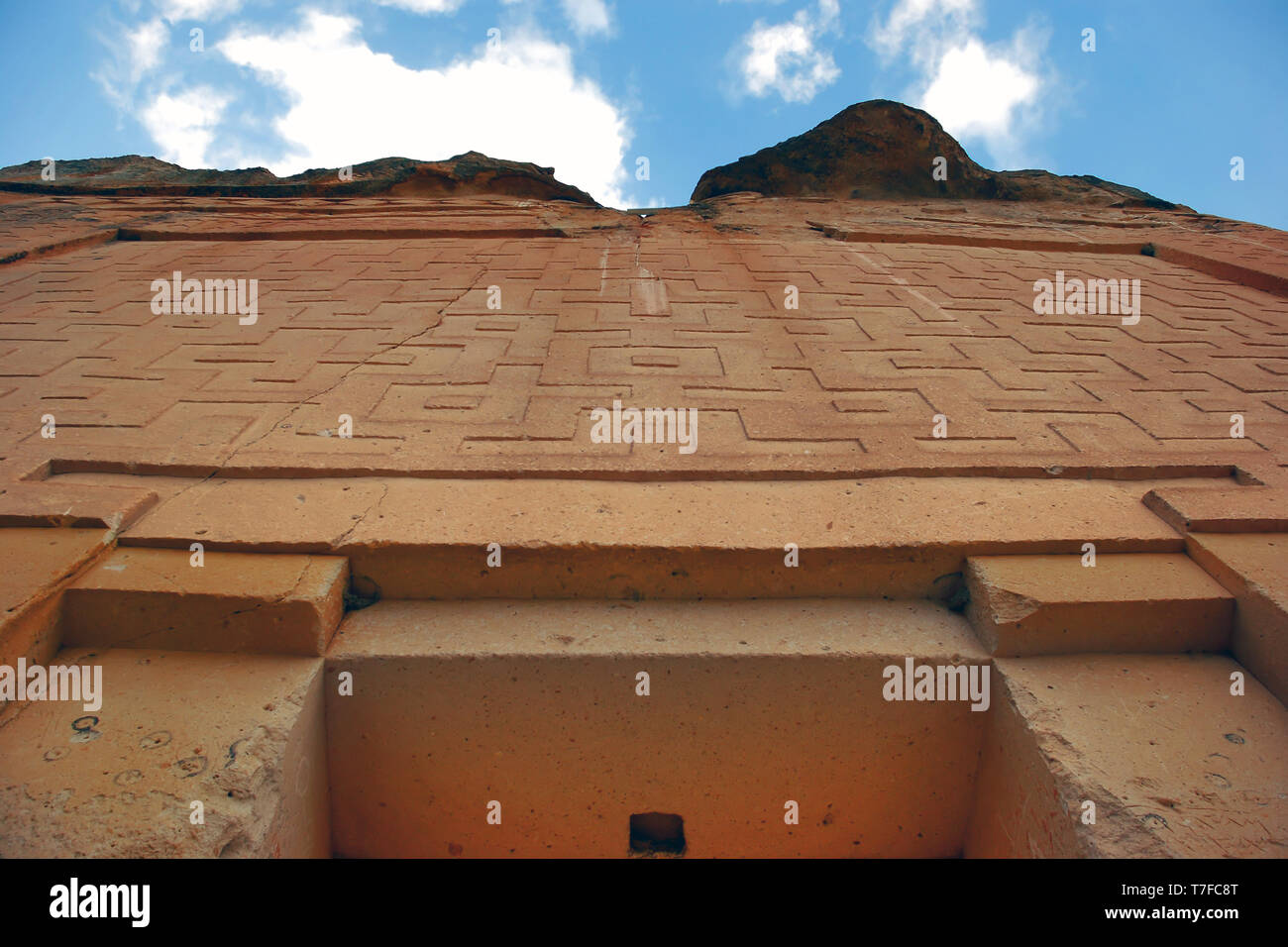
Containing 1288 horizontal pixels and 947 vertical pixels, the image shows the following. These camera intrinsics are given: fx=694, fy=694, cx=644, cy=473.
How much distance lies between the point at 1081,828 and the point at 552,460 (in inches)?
55.5

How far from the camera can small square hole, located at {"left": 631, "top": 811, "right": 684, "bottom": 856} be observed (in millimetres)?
1569

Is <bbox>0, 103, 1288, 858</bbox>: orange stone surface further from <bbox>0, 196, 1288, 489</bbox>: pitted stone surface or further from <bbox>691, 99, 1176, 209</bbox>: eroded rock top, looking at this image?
<bbox>691, 99, 1176, 209</bbox>: eroded rock top

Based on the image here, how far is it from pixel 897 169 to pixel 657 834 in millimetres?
7451

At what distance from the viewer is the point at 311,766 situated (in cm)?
141

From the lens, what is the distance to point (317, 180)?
6.77 metres

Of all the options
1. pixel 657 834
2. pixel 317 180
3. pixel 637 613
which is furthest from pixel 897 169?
pixel 657 834

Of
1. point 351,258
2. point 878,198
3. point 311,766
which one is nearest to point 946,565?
point 311,766

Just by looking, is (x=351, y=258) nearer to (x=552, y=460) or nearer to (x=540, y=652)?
(x=552, y=460)

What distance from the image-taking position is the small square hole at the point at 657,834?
1569 millimetres

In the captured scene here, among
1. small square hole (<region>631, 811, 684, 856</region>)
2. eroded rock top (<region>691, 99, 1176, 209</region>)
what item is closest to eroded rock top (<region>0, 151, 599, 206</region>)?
eroded rock top (<region>691, 99, 1176, 209</region>)

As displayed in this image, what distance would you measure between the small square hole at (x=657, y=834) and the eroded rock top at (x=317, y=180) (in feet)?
21.5

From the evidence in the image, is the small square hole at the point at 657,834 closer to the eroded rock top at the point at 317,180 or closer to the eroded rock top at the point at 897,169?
the eroded rock top at the point at 317,180

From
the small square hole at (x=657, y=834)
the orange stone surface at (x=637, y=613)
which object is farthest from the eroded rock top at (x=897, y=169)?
the small square hole at (x=657, y=834)

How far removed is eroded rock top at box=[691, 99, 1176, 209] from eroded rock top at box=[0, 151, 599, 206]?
99.1 inches
